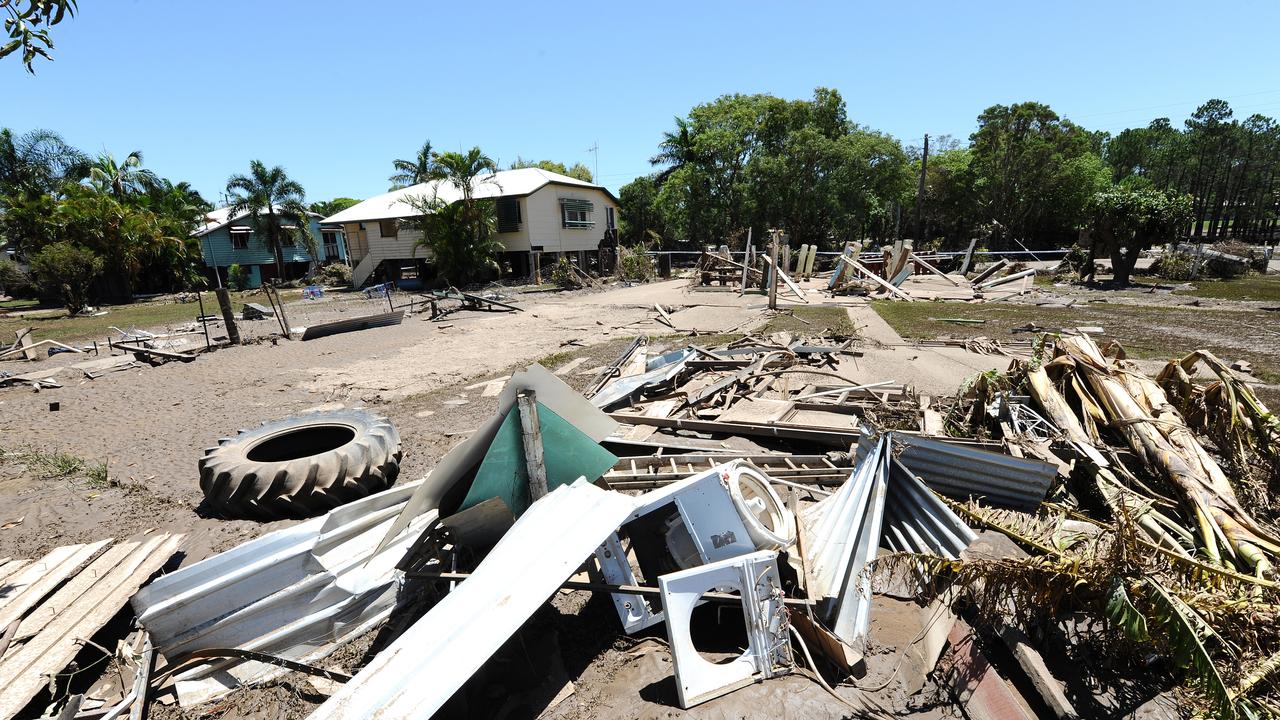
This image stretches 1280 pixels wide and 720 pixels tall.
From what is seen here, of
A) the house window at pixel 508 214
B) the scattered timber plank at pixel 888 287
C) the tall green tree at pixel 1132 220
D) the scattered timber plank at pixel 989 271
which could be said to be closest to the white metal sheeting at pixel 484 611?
the scattered timber plank at pixel 888 287

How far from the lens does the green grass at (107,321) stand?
1742cm

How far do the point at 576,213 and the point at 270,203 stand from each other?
20.1m

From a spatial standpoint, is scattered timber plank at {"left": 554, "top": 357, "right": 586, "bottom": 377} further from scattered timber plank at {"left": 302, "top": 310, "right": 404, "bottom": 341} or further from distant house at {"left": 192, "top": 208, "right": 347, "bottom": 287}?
distant house at {"left": 192, "top": 208, "right": 347, "bottom": 287}

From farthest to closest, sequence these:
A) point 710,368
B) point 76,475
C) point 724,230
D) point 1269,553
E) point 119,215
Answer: point 724,230 < point 119,215 < point 710,368 < point 76,475 < point 1269,553

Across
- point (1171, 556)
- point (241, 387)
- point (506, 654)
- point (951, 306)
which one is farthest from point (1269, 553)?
point (951, 306)

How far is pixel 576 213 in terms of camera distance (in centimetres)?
3428

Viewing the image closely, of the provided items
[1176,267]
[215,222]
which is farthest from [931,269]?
[215,222]

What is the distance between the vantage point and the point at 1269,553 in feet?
10.8

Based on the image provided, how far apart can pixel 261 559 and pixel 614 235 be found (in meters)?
35.4

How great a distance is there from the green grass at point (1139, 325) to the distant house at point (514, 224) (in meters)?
20.3

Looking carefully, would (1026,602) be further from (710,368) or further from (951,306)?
(951,306)

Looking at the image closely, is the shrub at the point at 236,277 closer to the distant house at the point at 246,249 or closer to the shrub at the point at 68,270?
the distant house at the point at 246,249

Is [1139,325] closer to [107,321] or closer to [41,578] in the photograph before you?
[41,578]

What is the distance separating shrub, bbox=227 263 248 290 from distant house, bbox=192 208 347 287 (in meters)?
0.82
